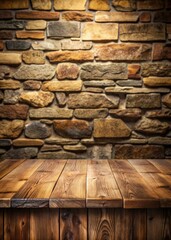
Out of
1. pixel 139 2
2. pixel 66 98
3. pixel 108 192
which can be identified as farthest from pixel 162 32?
pixel 108 192

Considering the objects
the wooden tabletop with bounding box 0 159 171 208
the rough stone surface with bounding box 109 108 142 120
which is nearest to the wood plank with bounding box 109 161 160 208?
the wooden tabletop with bounding box 0 159 171 208

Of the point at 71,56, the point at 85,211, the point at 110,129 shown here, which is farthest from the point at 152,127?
the point at 85,211

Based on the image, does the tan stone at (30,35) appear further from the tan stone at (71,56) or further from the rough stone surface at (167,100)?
the rough stone surface at (167,100)

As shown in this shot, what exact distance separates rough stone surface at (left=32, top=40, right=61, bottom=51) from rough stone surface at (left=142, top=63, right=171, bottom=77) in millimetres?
831

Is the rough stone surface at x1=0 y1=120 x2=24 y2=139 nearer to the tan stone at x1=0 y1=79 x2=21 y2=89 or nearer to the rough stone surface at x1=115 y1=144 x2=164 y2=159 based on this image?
the tan stone at x1=0 y1=79 x2=21 y2=89

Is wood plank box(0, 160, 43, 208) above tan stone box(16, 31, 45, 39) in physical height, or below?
below

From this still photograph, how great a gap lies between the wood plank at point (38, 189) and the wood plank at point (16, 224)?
0.27 feet

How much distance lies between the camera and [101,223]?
→ 1.17 meters

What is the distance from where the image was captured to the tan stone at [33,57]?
7.10 feet

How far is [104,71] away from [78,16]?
0.57 meters

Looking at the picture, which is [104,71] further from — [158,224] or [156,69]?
[158,224]

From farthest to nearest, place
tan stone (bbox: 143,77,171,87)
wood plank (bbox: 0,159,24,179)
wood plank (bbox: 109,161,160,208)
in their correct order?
tan stone (bbox: 143,77,171,87)
wood plank (bbox: 0,159,24,179)
wood plank (bbox: 109,161,160,208)

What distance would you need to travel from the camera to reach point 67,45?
7.09 feet

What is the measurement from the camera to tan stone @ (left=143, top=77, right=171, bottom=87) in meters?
2.14
